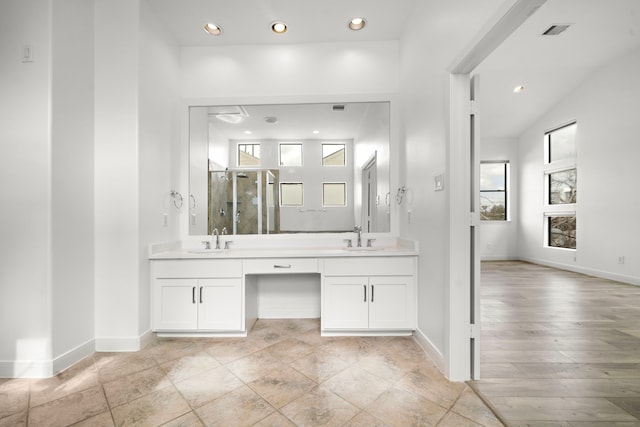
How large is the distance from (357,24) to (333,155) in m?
1.31

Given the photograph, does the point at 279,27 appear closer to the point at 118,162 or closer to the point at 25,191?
the point at 118,162

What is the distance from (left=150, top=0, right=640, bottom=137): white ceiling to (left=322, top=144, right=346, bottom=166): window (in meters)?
1.14

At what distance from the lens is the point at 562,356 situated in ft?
6.92

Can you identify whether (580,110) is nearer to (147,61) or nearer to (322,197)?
(322,197)

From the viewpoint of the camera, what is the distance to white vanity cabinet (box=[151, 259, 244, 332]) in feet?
8.12

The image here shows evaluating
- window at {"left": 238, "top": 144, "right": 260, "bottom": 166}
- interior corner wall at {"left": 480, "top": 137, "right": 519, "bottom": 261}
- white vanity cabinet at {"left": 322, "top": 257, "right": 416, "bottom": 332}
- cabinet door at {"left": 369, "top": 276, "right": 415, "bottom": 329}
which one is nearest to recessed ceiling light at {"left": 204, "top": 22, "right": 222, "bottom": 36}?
window at {"left": 238, "top": 144, "right": 260, "bottom": 166}

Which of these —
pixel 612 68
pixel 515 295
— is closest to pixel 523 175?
pixel 612 68

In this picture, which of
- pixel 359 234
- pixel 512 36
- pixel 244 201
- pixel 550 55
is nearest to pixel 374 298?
pixel 359 234

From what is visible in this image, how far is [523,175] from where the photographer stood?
6441mm

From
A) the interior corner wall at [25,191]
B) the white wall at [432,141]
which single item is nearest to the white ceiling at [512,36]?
the white wall at [432,141]

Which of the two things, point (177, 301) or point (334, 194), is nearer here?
point (177, 301)

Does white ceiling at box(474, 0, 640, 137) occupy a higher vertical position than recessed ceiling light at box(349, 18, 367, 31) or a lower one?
higher

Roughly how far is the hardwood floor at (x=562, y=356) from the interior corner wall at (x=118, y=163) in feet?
9.05

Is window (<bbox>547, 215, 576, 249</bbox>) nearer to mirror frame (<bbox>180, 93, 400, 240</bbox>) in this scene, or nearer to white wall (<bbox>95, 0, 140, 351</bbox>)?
mirror frame (<bbox>180, 93, 400, 240</bbox>)
